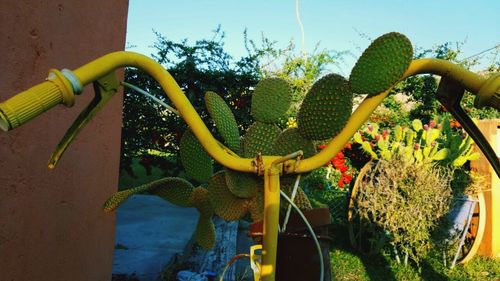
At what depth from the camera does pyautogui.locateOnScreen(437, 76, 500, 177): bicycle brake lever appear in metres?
0.40

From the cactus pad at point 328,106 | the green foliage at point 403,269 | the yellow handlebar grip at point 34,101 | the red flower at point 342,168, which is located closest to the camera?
the yellow handlebar grip at point 34,101

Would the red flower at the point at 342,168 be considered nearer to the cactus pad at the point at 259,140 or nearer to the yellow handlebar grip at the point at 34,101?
the cactus pad at the point at 259,140

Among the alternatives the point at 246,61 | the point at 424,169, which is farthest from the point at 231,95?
the point at 424,169

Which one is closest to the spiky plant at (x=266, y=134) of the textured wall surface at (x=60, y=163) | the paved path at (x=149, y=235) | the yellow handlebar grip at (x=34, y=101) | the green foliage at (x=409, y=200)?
the yellow handlebar grip at (x=34, y=101)

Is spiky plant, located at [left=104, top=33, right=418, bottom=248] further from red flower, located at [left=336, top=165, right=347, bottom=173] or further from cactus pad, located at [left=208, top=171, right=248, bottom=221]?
red flower, located at [left=336, top=165, right=347, bottom=173]

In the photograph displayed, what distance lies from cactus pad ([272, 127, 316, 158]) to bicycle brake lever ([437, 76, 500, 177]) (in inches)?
5.9

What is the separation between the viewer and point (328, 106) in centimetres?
44

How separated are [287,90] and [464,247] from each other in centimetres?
393

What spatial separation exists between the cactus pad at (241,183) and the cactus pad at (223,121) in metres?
0.06

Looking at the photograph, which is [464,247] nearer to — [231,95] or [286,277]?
[231,95]

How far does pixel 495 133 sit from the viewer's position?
3697mm

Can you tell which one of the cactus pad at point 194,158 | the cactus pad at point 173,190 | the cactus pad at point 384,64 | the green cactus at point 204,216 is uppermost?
the cactus pad at point 384,64

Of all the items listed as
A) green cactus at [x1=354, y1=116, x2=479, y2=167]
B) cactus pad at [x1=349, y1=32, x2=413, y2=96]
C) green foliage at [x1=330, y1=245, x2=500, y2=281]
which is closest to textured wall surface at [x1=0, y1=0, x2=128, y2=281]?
cactus pad at [x1=349, y1=32, x2=413, y2=96]

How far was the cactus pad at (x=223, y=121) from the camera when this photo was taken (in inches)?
20.0
